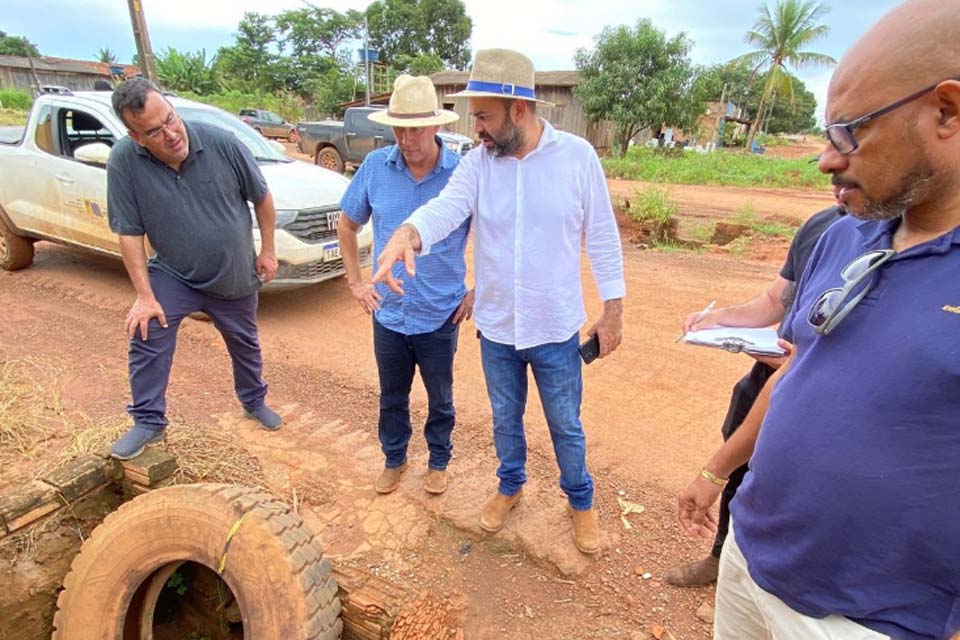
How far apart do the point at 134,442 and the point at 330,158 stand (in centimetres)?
1430

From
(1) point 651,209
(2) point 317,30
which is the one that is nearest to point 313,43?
(2) point 317,30

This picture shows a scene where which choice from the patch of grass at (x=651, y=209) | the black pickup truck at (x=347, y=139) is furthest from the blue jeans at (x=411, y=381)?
the black pickup truck at (x=347, y=139)

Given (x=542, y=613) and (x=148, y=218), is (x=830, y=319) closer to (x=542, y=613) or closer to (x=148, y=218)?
(x=542, y=613)

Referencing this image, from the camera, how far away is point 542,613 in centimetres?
237

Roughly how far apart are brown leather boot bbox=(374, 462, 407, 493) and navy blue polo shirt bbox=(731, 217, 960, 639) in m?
2.10

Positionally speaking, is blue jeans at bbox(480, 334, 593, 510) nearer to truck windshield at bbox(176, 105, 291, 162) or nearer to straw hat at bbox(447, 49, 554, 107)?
straw hat at bbox(447, 49, 554, 107)

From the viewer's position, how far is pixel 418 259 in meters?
2.61

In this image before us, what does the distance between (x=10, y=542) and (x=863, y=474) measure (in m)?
3.30

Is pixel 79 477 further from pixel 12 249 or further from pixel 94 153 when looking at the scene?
pixel 12 249

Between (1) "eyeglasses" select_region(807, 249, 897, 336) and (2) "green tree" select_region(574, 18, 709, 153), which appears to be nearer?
(1) "eyeglasses" select_region(807, 249, 897, 336)

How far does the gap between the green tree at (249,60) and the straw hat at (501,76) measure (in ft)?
139

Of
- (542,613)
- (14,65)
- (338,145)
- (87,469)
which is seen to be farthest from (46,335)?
(14,65)

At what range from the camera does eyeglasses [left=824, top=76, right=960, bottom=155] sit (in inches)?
38.8

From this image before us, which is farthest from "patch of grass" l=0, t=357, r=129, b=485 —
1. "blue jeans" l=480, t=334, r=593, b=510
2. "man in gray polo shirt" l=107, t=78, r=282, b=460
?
"blue jeans" l=480, t=334, r=593, b=510
